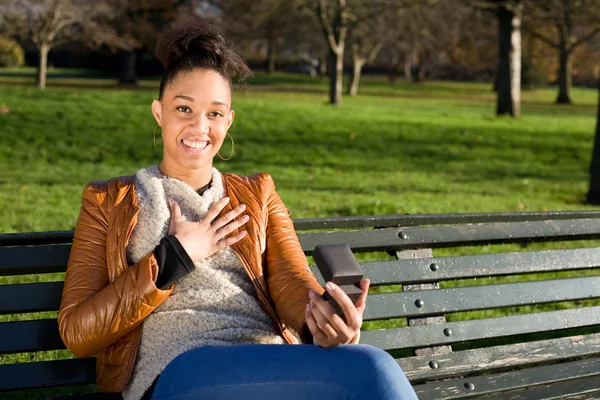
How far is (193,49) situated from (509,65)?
2257cm

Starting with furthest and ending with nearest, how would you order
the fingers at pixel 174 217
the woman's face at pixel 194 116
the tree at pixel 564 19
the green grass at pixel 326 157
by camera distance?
the tree at pixel 564 19 → the green grass at pixel 326 157 → the woman's face at pixel 194 116 → the fingers at pixel 174 217

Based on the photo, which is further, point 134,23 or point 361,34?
point 134,23

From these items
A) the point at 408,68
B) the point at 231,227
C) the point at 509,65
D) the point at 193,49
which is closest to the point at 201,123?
the point at 193,49

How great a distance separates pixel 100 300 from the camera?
116 inches

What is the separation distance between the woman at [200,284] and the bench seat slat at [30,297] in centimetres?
29

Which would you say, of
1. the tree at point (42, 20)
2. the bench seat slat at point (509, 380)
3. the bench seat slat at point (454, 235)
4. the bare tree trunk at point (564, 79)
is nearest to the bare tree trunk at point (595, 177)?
the bench seat slat at point (454, 235)

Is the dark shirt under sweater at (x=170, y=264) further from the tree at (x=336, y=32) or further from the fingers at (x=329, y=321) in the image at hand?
the tree at (x=336, y=32)

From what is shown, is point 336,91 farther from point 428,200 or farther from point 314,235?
point 314,235

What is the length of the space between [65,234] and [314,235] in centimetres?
108

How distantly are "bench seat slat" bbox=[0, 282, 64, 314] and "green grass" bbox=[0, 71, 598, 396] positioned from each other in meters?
3.29

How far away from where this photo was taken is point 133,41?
40.4m

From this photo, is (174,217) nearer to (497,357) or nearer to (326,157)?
(497,357)

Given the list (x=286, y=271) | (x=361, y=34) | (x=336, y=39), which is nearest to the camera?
(x=286, y=271)

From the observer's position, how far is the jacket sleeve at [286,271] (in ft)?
10.6
